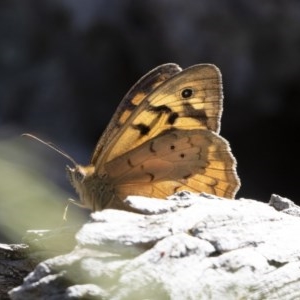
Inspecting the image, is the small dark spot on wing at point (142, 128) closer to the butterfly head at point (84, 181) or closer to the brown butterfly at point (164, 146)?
the brown butterfly at point (164, 146)

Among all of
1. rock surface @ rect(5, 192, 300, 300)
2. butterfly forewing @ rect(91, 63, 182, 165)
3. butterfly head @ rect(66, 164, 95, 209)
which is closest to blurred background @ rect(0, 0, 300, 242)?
butterfly forewing @ rect(91, 63, 182, 165)

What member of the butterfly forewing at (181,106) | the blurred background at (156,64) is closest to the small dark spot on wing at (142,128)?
the butterfly forewing at (181,106)

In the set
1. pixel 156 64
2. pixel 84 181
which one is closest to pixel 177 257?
pixel 84 181

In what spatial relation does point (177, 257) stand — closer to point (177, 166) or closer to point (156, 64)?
point (177, 166)

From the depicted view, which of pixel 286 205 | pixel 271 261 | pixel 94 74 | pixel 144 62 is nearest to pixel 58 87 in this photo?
pixel 94 74

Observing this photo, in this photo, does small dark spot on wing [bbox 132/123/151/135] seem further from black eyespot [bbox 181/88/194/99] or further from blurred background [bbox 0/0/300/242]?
blurred background [bbox 0/0/300/242]

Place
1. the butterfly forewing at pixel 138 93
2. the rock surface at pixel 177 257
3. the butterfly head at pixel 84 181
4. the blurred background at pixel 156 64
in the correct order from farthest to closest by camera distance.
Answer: the blurred background at pixel 156 64 < the butterfly forewing at pixel 138 93 < the butterfly head at pixel 84 181 < the rock surface at pixel 177 257
